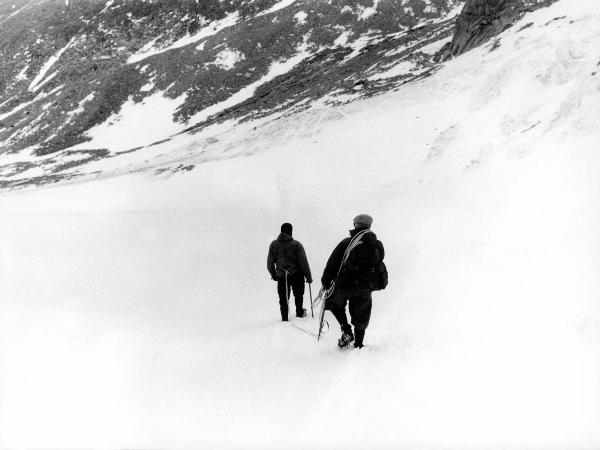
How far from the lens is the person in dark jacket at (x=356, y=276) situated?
5.58m

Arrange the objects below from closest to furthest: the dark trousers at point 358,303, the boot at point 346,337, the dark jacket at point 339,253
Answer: the dark jacket at point 339,253
the dark trousers at point 358,303
the boot at point 346,337

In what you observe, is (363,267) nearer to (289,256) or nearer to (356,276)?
(356,276)

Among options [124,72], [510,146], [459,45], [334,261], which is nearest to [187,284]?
[334,261]

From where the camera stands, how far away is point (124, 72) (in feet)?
175

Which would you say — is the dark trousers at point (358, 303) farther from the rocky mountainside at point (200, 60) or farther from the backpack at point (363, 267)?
the rocky mountainside at point (200, 60)

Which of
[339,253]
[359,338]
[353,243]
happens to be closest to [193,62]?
[339,253]

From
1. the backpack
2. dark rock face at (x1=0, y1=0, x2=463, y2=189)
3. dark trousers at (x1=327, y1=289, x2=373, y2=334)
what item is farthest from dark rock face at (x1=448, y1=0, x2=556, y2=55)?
dark trousers at (x1=327, y1=289, x2=373, y2=334)

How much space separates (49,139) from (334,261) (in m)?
51.4

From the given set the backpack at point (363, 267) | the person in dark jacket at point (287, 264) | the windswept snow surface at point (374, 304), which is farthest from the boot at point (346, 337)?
the person in dark jacket at point (287, 264)

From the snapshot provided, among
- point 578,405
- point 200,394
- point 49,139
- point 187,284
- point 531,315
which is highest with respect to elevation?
point 200,394

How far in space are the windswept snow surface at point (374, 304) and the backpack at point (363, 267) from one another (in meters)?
0.87

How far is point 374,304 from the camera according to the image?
7766 mm

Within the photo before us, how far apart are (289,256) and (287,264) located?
14 cm

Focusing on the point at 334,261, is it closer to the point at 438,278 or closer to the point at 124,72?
the point at 438,278
